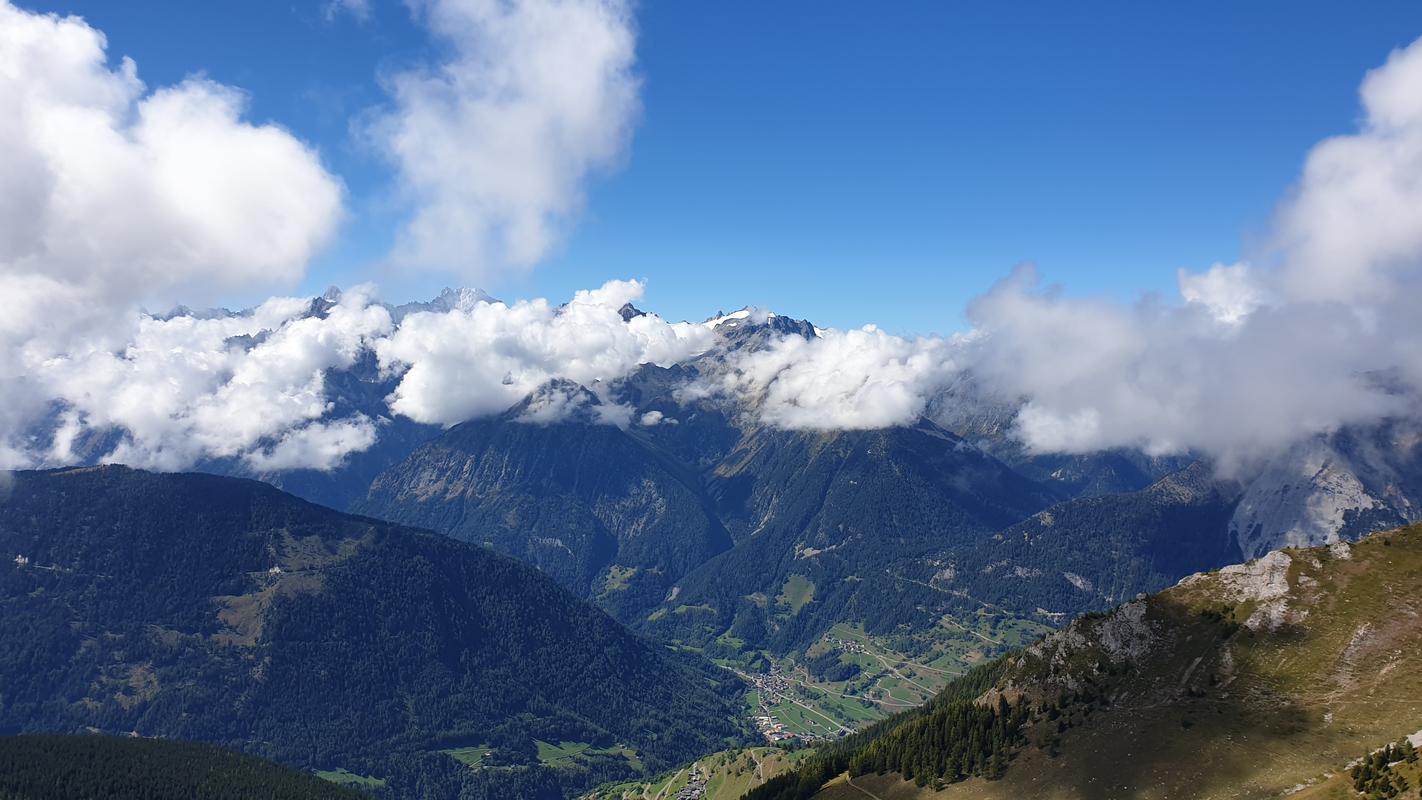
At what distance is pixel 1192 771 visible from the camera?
125688 millimetres

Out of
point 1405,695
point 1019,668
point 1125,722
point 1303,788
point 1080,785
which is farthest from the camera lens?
point 1019,668

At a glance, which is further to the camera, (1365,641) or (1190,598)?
→ (1190,598)

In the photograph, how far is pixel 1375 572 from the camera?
481 ft

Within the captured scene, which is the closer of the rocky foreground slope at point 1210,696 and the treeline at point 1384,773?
the treeline at point 1384,773

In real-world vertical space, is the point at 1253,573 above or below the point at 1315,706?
above

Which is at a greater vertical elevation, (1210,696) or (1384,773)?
(1210,696)

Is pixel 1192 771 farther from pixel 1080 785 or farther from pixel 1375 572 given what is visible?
pixel 1375 572

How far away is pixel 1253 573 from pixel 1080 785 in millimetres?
58106

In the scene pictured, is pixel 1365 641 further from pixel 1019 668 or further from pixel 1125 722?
pixel 1019 668

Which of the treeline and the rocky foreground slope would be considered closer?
the treeline

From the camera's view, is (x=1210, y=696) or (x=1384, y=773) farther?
(x=1210, y=696)

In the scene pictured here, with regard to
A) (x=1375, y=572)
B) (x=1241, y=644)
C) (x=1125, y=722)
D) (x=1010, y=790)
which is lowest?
(x=1010, y=790)

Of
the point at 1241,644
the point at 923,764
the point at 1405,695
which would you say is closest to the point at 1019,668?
the point at 923,764

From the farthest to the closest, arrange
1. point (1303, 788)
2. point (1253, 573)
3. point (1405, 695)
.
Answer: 1. point (1253, 573)
2. point (1405, 695)
3. point (1303, 788)
